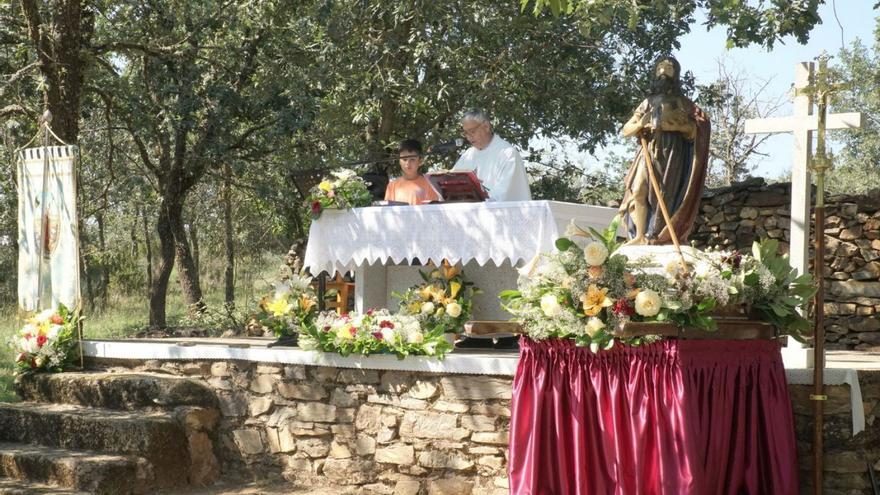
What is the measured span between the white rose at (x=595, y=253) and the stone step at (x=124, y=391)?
352 centimetres

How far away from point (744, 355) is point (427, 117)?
862 centimetres

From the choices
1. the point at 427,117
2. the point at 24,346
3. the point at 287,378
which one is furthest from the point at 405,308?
the point at 427,117

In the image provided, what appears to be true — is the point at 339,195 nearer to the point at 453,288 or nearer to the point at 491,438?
the point at 453,288

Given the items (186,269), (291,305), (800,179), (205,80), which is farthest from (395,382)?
(186,269)

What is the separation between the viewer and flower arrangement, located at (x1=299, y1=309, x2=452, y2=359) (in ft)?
21.5

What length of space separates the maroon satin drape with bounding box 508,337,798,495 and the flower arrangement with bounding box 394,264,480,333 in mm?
2090

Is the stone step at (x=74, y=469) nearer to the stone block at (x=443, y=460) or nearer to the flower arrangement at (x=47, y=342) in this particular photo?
the flower arrangement at (x=47, y=342)

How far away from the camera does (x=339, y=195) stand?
25.4 ft

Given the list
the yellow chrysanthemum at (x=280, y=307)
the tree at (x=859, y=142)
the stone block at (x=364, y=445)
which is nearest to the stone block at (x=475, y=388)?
the stone block at (x=364, y=445)

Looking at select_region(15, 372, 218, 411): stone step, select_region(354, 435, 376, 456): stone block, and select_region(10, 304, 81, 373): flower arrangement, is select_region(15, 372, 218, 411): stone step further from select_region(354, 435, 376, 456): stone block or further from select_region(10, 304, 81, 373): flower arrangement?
select_region(354, 435, 376, 456): stone block

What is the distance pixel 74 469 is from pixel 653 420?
368cm

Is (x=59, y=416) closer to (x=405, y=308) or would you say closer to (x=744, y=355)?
(x=405, y=308)

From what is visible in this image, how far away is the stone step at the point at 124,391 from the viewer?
7508mm

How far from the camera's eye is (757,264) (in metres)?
5.48
